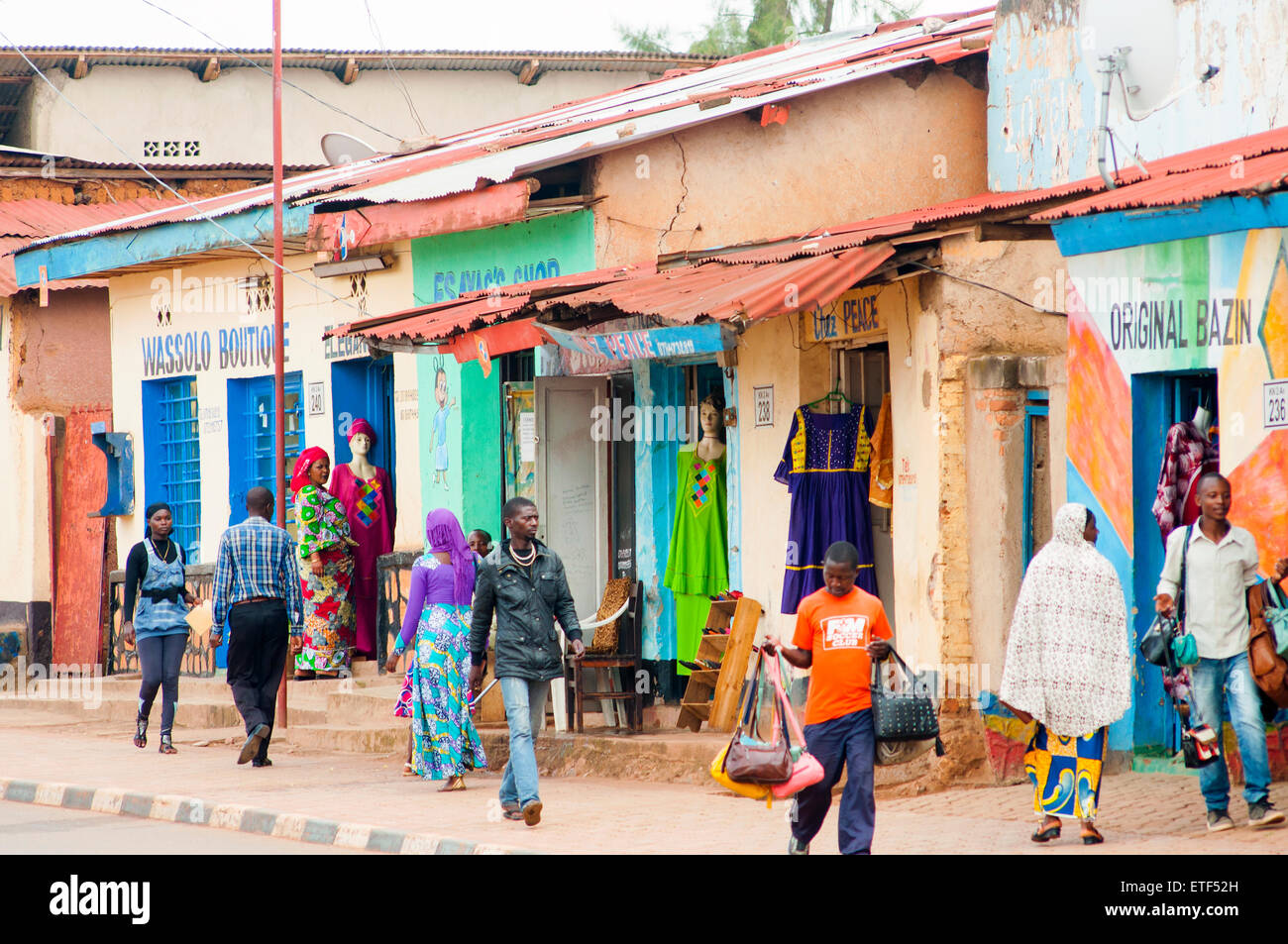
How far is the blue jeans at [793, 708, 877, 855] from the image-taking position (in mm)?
7961

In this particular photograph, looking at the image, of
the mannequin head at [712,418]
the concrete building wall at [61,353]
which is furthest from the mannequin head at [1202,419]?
the concrete building wall at [61,353]

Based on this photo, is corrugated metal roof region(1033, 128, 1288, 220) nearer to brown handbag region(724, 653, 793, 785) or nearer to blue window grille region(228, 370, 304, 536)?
brown handbag region(724, 653, 793, 785)

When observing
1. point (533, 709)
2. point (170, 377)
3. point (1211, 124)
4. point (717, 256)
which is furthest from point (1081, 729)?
point (170, 377)

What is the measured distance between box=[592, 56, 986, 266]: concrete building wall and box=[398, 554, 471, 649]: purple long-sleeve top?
125 inches

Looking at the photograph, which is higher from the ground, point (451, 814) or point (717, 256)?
point (717, 256)

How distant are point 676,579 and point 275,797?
11.0ft

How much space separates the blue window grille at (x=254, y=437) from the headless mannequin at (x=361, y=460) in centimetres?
128

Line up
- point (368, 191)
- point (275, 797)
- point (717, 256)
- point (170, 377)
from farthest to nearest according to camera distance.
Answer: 1. point (170, 377)
2. point (368, 191)
3. point (717, 256)
4. point (275, 797)

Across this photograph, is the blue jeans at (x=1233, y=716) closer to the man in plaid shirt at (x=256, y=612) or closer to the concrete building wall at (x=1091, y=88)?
the concrete building wall at (x=1091, y=88)

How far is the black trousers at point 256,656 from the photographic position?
12641 mm

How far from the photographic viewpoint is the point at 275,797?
1109cm

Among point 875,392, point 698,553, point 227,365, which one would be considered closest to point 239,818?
point 698,553

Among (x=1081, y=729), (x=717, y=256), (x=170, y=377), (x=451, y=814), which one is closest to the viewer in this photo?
(x=1081, y=729)

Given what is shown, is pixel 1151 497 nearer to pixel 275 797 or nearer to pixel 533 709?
pixel 533 709
